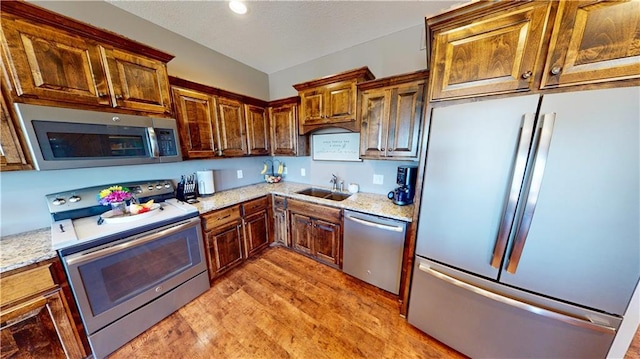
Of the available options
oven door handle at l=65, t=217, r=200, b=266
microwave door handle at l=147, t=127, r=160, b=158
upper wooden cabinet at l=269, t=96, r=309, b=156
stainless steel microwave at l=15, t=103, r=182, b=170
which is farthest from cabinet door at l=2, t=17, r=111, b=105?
upper wooden cabinet at l=269, t=96, r=309, b=156

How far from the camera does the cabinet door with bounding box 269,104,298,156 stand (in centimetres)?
260

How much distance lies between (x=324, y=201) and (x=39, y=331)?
2.10 metres

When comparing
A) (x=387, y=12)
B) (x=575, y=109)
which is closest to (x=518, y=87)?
(x=575, y=109)

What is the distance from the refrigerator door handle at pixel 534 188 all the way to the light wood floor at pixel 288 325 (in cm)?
93

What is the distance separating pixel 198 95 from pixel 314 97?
128 centimetres

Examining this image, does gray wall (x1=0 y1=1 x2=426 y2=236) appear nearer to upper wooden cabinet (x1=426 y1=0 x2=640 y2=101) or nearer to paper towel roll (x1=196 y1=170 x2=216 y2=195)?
paper towel roll (x1=196 y1=170 x2=216 y2=195)

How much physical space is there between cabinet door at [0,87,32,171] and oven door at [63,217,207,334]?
2.21ft

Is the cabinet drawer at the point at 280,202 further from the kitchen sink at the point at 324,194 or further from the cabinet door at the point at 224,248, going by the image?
the cabinet door at the point at 224,248

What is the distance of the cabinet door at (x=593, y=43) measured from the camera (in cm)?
80

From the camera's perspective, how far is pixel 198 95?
202 cm

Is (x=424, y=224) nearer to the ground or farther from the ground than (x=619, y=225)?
nearer to the ground

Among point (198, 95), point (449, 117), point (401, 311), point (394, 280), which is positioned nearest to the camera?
point (449, 117)

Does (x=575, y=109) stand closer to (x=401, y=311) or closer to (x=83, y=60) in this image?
(x=401, y=311)

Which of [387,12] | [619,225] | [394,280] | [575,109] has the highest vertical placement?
[387,12]
